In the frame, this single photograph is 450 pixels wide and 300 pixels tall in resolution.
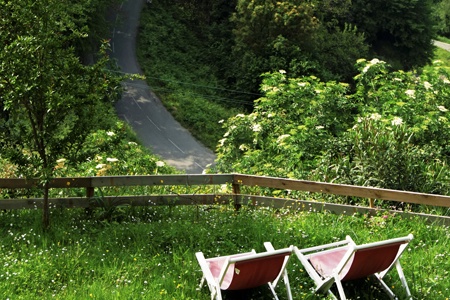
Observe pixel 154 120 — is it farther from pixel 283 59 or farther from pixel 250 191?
pixel 250 191

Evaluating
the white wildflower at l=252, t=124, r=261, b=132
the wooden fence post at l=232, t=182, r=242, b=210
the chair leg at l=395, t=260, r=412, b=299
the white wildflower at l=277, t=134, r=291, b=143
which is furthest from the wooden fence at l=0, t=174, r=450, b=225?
the white wildflower at l=252, t=124, r=261, b=132

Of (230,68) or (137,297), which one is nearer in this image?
(137,297)

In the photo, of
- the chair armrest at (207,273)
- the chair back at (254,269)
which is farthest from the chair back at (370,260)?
the chair armrest at (207,273)

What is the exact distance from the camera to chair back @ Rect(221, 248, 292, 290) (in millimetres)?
5418

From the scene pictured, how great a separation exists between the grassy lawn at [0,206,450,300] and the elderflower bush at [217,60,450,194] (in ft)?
6.36

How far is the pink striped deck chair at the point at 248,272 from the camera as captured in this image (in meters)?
5.43

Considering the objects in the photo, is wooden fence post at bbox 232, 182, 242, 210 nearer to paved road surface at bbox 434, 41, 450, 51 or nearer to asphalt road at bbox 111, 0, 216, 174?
asphalt road at bbox 111, 0, 216, 174

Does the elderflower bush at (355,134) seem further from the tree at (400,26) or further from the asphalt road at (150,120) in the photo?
the tree at (400,26)

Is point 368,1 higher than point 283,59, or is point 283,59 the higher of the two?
point 368,1

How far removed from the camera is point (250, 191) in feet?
34.0

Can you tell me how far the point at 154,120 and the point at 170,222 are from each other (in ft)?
80.4

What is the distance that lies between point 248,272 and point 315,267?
1.07m

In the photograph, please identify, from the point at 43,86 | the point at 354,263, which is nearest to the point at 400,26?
the point at 43,86

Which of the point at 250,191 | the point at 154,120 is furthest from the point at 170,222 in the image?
the point at 154,120
